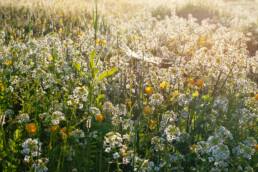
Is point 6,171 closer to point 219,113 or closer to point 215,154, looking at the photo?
point 215,154

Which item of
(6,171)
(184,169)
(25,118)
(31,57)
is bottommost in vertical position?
(184,169)

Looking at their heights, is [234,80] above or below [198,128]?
above

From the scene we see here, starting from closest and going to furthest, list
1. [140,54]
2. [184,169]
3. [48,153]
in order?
[48,153]
[184,169]
[140,54]

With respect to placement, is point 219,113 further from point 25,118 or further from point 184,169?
point 25,118

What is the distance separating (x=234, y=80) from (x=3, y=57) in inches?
109

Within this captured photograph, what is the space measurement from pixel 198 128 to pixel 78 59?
62.9 inches

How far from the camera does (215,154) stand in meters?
1.73

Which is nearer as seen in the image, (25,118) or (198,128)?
(25,118)

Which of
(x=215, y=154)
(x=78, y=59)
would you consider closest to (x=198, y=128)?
(x=215, y=154)

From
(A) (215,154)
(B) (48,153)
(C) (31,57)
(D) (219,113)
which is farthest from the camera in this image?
(C) (31,57)

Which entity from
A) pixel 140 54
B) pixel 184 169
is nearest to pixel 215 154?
pixel 184 169

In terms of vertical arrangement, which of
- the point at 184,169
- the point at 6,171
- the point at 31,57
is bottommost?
the point at 184,169

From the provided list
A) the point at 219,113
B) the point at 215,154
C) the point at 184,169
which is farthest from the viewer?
the point at 219,113

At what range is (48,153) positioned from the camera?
6.54 ft
